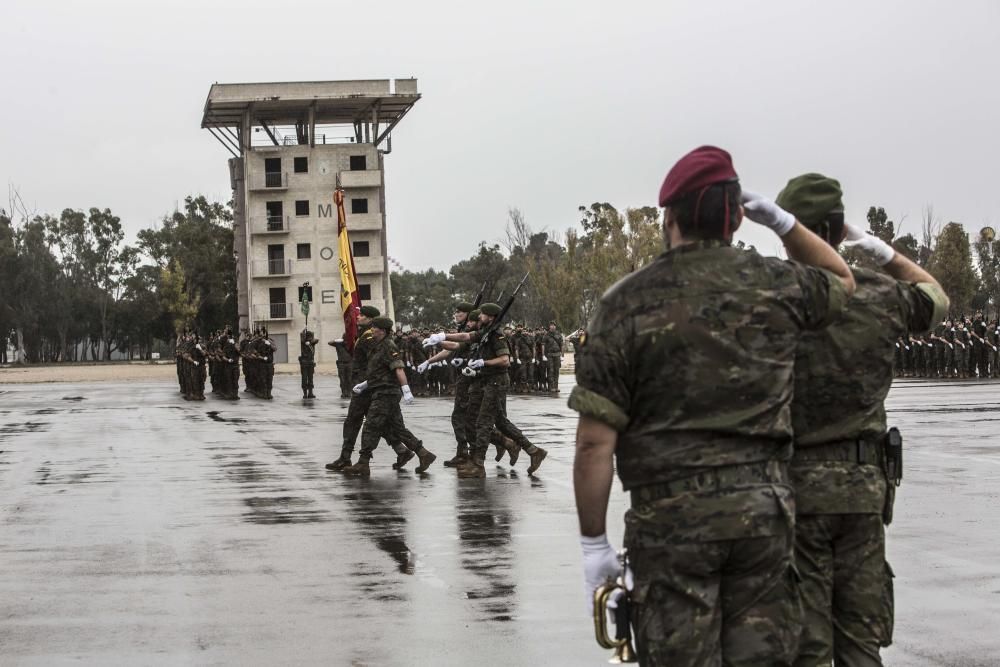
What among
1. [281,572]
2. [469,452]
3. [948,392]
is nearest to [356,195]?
[948,392]

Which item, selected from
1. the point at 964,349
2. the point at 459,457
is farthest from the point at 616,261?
the point at 459,457

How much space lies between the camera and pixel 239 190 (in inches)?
3654

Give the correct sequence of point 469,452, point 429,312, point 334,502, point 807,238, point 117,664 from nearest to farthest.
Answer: point 807,238
point 117,664
point 334,502
point 469,452
point 429,312

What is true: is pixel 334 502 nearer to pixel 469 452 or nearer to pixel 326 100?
pixel 469 452

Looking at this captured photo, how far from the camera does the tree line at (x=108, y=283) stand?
116m

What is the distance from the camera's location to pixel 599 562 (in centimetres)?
419

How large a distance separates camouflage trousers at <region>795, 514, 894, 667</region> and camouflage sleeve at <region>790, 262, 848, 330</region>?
2.42 feet

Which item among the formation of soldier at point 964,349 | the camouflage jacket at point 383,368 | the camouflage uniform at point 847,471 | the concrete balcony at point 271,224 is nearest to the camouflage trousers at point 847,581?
the camouflage uniform at point 847,471

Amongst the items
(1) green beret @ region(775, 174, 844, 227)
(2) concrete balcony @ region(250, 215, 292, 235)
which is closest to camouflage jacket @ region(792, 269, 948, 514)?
(1) green beret @ region(775, 174, 844, 227)

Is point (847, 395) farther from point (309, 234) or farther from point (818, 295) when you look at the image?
point (309, 234)

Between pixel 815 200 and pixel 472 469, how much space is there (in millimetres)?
10705

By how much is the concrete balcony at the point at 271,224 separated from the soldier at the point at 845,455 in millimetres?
86002

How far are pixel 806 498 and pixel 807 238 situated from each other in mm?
844

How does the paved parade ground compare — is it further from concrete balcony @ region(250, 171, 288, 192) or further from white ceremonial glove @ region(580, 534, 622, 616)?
concrete balcony @ region(250, 171, 288, 192)
